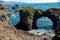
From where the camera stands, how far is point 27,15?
84125 mm

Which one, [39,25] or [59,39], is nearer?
[59,39]

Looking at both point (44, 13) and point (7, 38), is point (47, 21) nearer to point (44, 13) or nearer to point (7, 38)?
point (44, 13)

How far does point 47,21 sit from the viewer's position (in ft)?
323

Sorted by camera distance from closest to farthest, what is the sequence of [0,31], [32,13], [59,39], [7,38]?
1. [59,39]
2. [7,38]
3. [0,31]
4. [32,13]

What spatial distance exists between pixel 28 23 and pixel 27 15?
3.99 metres

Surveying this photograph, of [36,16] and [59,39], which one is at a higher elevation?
[59,39]

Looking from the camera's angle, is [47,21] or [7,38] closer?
[7,38]

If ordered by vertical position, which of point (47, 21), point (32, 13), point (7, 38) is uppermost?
point (7, 38)

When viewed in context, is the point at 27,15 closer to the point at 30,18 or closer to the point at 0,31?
the point at 30,18

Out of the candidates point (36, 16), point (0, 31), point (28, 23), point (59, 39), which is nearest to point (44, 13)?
point (36, 16)

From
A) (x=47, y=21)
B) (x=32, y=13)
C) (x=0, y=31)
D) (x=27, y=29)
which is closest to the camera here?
(x=0, y=31)

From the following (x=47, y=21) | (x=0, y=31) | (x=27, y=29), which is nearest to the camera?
(x=0, y=31)

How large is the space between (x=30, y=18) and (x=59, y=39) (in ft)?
177

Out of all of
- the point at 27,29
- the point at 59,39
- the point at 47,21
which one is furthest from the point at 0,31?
the point at 47,21
